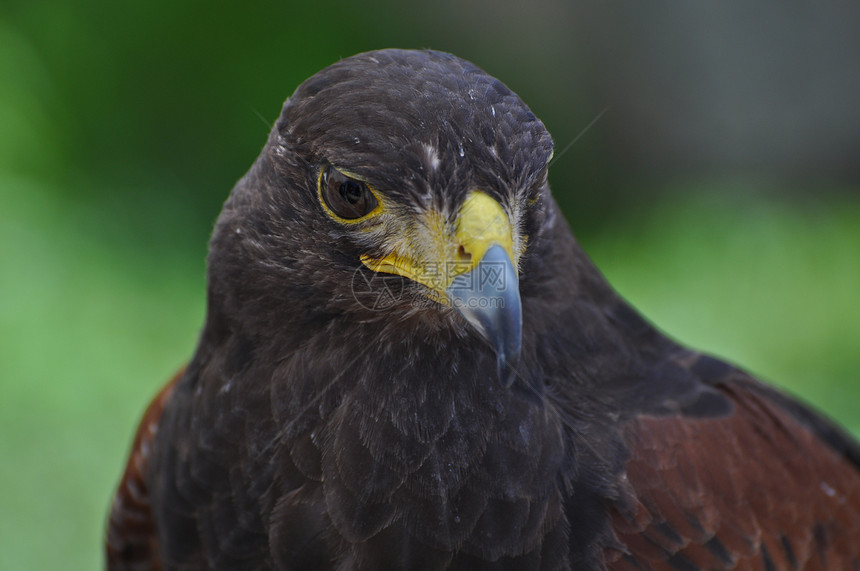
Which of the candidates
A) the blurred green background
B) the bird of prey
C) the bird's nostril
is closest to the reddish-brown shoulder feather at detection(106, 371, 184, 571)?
the bird of prey

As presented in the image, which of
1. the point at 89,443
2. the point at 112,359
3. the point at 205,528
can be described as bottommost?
the point at 205,528

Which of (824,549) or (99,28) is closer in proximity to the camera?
(824,549)

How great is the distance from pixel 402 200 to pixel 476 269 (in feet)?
0.63

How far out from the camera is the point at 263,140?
5523 millimetres

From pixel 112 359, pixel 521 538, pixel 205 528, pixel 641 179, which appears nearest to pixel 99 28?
pixel 112 359

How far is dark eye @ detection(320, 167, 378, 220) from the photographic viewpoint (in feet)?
5.59

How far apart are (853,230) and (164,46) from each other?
4.14 metres

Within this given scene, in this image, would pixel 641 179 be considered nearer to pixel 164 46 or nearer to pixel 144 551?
pixel 164 46

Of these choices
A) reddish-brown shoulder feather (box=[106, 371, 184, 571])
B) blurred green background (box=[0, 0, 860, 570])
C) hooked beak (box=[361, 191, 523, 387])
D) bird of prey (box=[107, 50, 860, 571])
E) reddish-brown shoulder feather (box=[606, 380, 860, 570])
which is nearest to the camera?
→ hooked beak (box=[361, 191, 523, 387])

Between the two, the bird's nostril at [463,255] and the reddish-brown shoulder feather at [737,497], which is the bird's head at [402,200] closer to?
the bird's nostril at [463,255]

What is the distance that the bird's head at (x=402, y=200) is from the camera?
1648 millimetres

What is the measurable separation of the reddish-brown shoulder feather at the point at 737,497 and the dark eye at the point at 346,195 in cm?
77

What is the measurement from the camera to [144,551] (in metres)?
2.60

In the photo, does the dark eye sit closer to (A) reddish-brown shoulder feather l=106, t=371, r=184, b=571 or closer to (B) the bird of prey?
(B) the bird of prey
